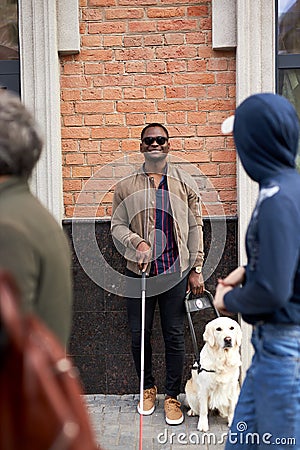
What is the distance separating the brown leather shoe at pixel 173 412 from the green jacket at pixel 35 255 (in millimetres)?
3386

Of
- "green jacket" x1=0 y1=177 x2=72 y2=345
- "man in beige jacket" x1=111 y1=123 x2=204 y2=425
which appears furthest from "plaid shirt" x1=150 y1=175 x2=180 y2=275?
"green jacket" x1=0 y1=177 x2=72 y2=345

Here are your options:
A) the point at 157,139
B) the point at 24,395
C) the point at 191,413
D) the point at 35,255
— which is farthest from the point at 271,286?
the point at 191,413

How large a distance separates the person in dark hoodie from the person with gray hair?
0.86 meters

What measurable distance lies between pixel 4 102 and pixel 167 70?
377 centimetres

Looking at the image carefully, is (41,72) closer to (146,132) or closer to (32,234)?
(146,132)

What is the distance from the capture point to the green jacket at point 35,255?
2.08 metres

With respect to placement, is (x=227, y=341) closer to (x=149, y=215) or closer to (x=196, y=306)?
(x=196, y=306)

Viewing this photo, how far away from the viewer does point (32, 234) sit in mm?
2156

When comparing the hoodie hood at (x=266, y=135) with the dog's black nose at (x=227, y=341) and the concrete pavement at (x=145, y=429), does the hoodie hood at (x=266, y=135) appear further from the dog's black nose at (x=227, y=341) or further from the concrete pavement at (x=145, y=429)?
the concrete pavement at (x=145, y=429)

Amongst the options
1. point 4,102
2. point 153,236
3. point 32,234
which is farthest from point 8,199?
point 153,236

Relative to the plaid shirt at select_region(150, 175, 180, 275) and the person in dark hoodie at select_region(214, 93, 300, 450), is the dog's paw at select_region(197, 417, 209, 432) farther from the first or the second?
the person in dark hoodie at select_region(214, 93, 300, 450)

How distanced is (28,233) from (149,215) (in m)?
3.46

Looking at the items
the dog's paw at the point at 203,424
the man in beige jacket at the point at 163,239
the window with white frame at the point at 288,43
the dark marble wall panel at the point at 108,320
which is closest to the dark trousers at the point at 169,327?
the man in beige jacket at the point at 163,239

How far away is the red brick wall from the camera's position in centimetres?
592
